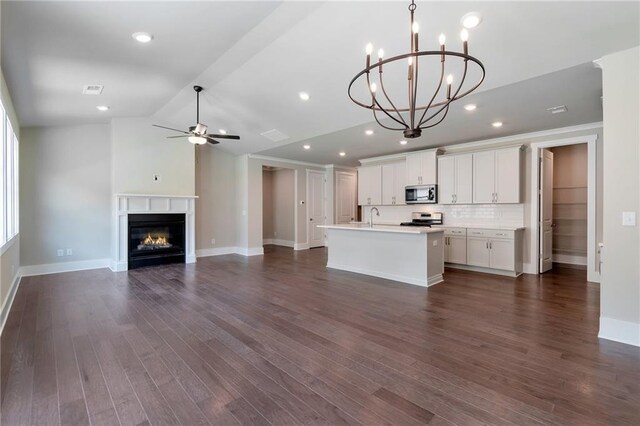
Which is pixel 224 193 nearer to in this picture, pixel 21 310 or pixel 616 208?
pixel 21 310

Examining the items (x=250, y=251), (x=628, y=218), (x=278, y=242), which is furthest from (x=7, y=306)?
(x=278, y=242)

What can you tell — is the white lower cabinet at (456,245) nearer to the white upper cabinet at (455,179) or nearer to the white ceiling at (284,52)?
the white upper cabinet at (455,179)

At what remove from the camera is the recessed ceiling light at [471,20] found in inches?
103

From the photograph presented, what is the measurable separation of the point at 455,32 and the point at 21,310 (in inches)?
225

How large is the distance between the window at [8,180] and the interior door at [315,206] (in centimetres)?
624

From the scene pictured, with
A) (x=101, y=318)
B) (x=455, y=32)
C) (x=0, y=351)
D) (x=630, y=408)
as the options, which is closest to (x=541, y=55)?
(x=455, y=32)

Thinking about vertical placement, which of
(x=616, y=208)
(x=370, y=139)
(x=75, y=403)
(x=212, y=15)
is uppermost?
(x=212, y=15)

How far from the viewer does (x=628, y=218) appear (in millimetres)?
2723

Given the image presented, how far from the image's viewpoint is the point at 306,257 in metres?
7.58

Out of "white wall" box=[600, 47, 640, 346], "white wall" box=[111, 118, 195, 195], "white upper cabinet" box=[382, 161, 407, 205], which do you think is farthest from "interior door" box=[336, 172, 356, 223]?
"white wall" box=[600, 47, 640, 346]

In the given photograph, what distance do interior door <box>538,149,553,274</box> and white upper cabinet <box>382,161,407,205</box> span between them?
2.63 meters

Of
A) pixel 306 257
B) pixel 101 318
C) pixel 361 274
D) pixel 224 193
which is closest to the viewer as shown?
pixel 101 318

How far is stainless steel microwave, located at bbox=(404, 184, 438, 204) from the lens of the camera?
6512 millimetres

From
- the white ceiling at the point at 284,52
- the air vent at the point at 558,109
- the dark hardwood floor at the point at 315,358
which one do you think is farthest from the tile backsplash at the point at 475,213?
the air vent at the point at 558,109
